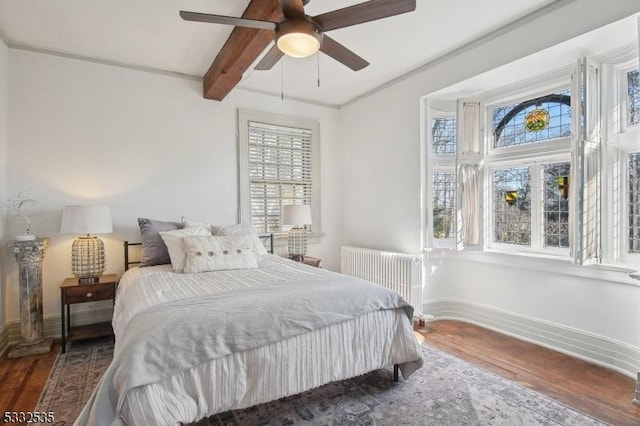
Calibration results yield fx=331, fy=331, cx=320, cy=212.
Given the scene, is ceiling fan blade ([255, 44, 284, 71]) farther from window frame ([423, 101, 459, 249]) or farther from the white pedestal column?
the white pedestal column

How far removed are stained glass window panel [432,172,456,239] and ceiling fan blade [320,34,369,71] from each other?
6.36 ft

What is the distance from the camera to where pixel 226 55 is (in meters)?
3.03

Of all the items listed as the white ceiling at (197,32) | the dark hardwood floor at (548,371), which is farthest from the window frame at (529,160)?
the dark hardwood floor at (548,371)

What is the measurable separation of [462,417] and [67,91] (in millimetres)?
4256

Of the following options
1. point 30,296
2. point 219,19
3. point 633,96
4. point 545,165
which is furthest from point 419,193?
point 30,296

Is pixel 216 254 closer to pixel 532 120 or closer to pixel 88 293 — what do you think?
pixel 88 293

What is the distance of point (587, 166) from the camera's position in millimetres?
2664

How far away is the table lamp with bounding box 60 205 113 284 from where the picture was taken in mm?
2836

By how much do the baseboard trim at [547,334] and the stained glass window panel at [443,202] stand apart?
80 centimetres

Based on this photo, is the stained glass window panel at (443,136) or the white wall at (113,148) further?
the stained glass window panel at (443,136)

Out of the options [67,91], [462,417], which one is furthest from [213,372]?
[67,91]

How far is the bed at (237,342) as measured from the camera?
4.75ft

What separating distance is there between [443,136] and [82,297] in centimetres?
396

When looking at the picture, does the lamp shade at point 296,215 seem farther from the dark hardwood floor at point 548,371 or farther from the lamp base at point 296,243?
the dark hardwood floor at point 548,371
